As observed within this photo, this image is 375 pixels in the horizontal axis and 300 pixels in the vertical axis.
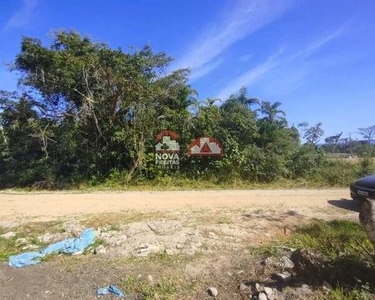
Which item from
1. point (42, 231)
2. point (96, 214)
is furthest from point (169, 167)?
point (42, 231)

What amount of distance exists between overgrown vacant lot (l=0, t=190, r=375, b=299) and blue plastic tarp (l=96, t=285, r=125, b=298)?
11 cm

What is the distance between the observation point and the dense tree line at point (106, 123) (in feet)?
37.8

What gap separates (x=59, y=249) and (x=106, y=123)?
24.2 ft

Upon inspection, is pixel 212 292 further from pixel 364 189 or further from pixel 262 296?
pixel 364 189

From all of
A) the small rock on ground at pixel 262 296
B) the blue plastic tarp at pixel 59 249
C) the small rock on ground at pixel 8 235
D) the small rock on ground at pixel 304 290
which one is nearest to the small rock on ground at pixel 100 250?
the blue plastic tarp at pixel 59 249

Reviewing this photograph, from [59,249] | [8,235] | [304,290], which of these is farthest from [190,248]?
[8,235]

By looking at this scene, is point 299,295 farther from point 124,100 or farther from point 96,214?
point 124,100

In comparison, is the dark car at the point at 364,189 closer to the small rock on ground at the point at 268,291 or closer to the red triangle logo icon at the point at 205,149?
→ the small rock on ground at the point at 268,291

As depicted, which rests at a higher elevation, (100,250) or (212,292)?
(100,250)

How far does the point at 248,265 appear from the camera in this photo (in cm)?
475

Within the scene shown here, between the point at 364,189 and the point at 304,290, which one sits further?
the point at 364,189

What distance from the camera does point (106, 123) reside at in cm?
1209

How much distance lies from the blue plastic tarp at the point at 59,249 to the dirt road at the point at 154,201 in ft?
5.25

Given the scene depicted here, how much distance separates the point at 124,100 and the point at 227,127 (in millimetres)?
4194
